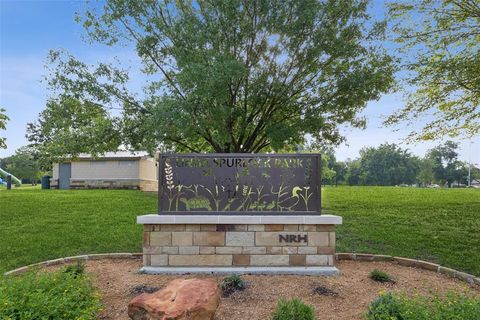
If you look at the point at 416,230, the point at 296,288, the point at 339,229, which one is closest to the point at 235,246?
the point at 296,288

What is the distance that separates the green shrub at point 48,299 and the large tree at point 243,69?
5047 mm

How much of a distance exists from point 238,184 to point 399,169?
187 feet

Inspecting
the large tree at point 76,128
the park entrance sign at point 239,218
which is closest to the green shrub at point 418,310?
the park entrance sign at point 239,218

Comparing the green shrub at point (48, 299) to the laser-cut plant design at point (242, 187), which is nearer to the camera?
the green shrub at point (48, 299)

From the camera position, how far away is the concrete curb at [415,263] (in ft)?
20.1

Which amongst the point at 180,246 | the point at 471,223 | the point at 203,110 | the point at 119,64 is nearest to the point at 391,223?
the point at 471,223

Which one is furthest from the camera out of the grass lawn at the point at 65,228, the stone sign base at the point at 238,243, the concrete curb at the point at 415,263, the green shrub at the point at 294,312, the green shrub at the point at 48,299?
the grass lawn at the point at 65,228

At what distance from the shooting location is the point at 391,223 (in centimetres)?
1016

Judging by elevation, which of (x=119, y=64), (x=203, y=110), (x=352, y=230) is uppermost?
(x=119, y=64)

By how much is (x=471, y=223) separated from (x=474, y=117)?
3.71m

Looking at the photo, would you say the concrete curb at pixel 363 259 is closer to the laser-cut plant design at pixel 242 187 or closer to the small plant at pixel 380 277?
the small plant at pixel 380 277

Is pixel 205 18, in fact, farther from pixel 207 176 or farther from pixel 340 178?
pixel 340 178

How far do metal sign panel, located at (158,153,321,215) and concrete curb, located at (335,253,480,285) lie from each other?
153 cm

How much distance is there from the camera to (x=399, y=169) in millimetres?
57719
